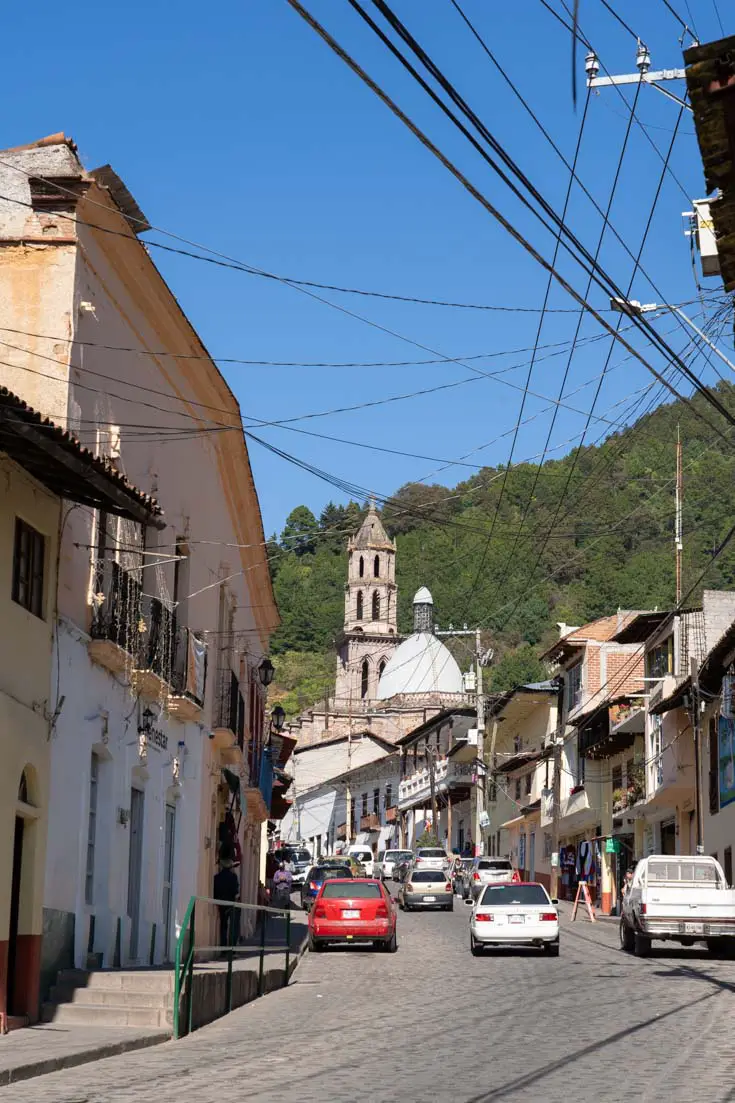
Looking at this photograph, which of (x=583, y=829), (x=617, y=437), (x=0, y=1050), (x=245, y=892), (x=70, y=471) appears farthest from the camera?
(x=583, y=829)

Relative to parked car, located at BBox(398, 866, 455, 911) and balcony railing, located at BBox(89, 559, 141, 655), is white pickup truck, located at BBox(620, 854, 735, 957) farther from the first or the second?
parked car, located at BBox(398, 866, 455, 911)

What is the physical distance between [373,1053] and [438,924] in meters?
27.1

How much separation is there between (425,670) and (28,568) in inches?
4608

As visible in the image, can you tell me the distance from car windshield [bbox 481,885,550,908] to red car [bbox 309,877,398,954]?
8.05 ft

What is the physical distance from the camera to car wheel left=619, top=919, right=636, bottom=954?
28.4 metres

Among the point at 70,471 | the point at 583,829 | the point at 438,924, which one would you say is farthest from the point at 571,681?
the point at 70,471

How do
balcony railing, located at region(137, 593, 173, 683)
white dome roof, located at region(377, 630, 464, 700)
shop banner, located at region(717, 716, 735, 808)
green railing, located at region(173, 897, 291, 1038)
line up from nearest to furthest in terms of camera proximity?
green railing, located at region(173, 897, 291, 1038)
balcony railing, located at region(137, 593, 173, 683)
shop banner, located at region(717, 716, 735, 808)
white dome roof, located at region(377, 630, 464, 700)

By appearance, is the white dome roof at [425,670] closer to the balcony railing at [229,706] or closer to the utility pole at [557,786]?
the utility pole at [557,786]

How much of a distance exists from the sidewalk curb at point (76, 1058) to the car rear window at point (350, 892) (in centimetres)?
1608

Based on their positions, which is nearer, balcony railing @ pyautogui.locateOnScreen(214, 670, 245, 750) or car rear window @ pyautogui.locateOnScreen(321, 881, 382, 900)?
balcony railing @ pyautogui.locateOnScreen(214, 670, 245, 750)

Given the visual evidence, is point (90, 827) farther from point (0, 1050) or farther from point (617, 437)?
point (617, 437)

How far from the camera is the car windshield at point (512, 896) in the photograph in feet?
90.8

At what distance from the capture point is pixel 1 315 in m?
16.6

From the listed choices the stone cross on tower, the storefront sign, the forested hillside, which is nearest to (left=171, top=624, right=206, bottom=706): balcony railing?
the storefront sign
